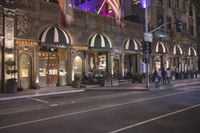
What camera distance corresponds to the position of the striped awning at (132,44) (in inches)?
1420

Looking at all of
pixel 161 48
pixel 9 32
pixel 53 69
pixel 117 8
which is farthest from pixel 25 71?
pixel 161 48

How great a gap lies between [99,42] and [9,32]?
11.0 m

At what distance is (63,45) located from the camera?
2758cm

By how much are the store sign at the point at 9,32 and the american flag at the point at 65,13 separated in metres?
4.43

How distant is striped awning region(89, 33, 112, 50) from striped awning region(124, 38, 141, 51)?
342 cm

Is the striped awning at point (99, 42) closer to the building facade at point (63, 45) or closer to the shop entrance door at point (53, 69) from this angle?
the building facade at point (63, 45)

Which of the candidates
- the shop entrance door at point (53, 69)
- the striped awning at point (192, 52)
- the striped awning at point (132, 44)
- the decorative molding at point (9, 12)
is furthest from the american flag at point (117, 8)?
the striped awning at point (192, 52)

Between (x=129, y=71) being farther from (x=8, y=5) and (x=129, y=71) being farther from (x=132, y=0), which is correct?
(x=8, y=5)

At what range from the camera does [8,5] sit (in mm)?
23703

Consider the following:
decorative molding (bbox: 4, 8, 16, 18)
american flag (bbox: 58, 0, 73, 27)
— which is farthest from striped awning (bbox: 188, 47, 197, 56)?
decorative molding (bbox: 4, 8, 16, 18)

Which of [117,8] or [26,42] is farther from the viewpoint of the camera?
[117,8]

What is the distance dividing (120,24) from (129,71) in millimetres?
7476

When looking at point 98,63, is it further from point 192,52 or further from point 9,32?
point 192,52

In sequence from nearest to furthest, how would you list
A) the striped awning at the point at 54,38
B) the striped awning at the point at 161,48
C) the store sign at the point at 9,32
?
the store sign at the point at 9,32, the striped awning at the point at 54,38, the striped awning at the point at 161,48
